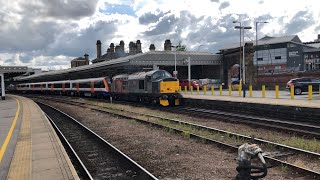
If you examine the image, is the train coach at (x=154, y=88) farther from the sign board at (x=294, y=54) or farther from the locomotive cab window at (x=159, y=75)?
the sign board at (x=294, y=54)

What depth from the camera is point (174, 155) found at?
33.9ft

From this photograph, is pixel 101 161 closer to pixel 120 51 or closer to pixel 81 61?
pixel 120 51

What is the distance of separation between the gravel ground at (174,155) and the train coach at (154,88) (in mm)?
10057

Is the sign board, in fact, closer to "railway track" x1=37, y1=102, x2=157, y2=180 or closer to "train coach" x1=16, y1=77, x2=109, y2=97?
"train coach" x1=16, y1=77, x2=109, y2=97

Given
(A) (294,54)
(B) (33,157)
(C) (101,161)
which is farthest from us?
(A) (294,54)

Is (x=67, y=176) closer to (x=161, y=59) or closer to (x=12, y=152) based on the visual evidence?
(x=12, y=152)

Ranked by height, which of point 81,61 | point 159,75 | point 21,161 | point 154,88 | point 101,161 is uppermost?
point 81,61

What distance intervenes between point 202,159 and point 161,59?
144ft

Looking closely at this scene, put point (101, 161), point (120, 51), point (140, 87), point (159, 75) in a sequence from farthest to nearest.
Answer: point (120, 51)
point (140, 87)
point (159, 75)
point (101, 161)

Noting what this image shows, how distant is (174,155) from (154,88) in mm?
16097

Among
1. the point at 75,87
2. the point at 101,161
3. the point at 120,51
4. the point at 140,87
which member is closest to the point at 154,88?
the point at 140,87

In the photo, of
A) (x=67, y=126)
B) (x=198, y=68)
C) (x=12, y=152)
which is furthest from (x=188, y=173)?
(x=198, y=68)

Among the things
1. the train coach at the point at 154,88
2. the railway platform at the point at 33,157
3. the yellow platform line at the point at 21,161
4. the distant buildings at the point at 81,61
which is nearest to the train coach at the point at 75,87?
the train coach at the point at 154,88

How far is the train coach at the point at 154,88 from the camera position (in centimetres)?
2584
